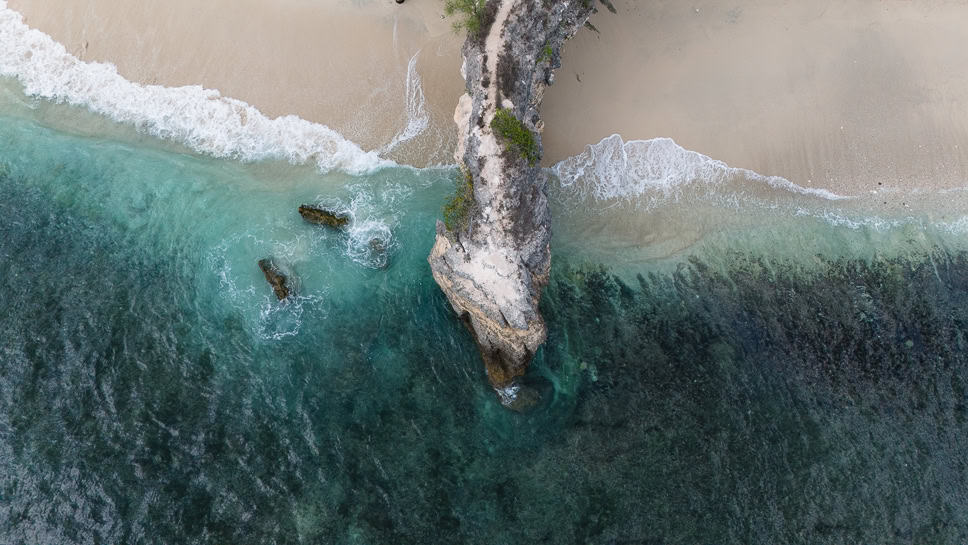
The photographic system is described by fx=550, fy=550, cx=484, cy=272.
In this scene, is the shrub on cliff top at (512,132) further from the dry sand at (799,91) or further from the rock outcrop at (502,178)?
the dry sand at (799,91)

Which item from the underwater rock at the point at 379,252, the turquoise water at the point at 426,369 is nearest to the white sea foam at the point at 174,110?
the turquoise water at the point at 426,369

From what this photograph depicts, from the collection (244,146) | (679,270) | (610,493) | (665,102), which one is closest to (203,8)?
(244,146)

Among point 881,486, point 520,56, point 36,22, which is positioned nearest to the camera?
point 520,56

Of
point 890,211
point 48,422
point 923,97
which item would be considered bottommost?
point 48,422

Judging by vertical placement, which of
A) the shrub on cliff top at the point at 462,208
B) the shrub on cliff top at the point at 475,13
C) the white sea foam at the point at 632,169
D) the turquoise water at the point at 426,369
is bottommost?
the turquoise water at the point at 426,369

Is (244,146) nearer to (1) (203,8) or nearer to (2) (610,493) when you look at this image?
(1) (203,8)

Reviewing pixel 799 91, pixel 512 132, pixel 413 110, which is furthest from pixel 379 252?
pixel 799 91

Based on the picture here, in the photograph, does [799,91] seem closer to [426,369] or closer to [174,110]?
[426,369]
